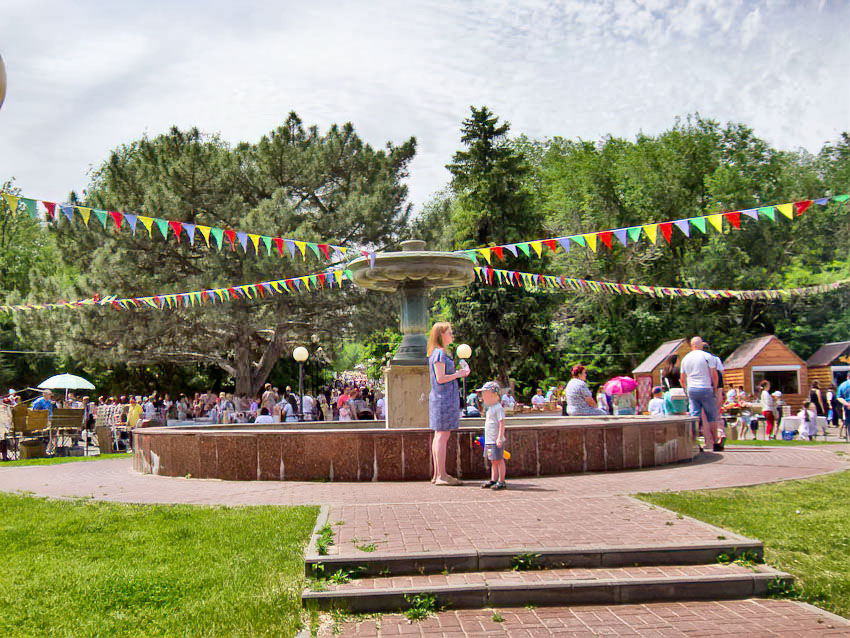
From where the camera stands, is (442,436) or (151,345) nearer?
(442,436)

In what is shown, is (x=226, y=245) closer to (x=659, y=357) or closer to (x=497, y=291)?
(x=497, y=291)

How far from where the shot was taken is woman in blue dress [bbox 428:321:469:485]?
28.4ft

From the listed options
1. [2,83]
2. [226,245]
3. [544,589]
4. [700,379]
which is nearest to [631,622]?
[544,589]

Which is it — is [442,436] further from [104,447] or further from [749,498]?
[104,447]

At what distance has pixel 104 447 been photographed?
18.6m

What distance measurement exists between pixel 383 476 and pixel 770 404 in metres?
14.9

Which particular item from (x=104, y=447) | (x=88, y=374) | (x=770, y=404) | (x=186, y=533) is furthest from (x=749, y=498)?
(x=88, y=374)

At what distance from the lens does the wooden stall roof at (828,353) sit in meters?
36.4

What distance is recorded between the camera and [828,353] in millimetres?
37531

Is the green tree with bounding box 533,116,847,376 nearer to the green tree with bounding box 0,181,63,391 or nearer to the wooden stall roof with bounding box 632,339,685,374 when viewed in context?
the wooden stall roof with bounding box 632,339,685,374

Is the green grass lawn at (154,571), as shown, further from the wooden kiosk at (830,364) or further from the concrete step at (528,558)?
the wooden kiosk at (830,364)

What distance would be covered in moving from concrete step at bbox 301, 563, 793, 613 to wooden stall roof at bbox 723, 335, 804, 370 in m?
33.2

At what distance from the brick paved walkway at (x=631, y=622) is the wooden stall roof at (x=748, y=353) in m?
33.5

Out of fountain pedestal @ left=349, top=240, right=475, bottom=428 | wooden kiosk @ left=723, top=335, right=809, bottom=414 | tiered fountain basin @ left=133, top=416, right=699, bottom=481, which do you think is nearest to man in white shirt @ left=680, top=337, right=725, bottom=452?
tiered fountain basin @ left=133, top=416, right=699, bottom=481
